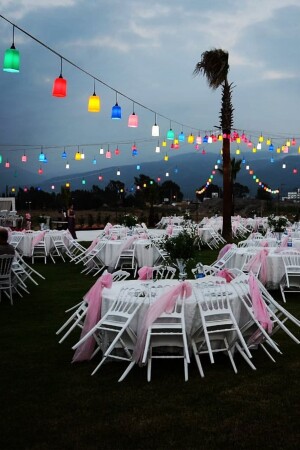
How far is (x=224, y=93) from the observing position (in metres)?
18.7

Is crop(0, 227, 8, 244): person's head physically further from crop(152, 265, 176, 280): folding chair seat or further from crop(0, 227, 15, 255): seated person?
crop(152, 265, 176, 280): folding chair seat

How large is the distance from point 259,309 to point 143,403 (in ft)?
4.62

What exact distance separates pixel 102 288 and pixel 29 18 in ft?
30.2

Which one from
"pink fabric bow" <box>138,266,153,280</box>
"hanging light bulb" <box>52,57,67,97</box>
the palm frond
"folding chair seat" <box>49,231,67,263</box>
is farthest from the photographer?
the palm frond

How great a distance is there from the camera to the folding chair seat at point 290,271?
8.53 meters

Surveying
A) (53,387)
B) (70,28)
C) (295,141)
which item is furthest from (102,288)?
(295,141)

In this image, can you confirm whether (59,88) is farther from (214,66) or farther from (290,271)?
(214,66)

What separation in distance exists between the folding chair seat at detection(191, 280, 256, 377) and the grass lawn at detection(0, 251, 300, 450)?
16 cm

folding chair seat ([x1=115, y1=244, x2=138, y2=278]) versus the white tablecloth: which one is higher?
the white tablecloth

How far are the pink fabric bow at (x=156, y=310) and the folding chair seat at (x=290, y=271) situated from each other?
3.98 m

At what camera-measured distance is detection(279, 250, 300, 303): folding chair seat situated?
28.0 ft

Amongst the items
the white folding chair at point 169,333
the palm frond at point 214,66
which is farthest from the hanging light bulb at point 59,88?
the palm frond at point 214,66

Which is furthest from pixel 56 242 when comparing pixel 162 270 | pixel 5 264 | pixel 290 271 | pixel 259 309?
pixel 259 309

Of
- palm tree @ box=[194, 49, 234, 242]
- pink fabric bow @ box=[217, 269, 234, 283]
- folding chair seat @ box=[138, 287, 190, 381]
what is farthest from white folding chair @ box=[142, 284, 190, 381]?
palm tree @ box=[194, 49, 234, 242]
